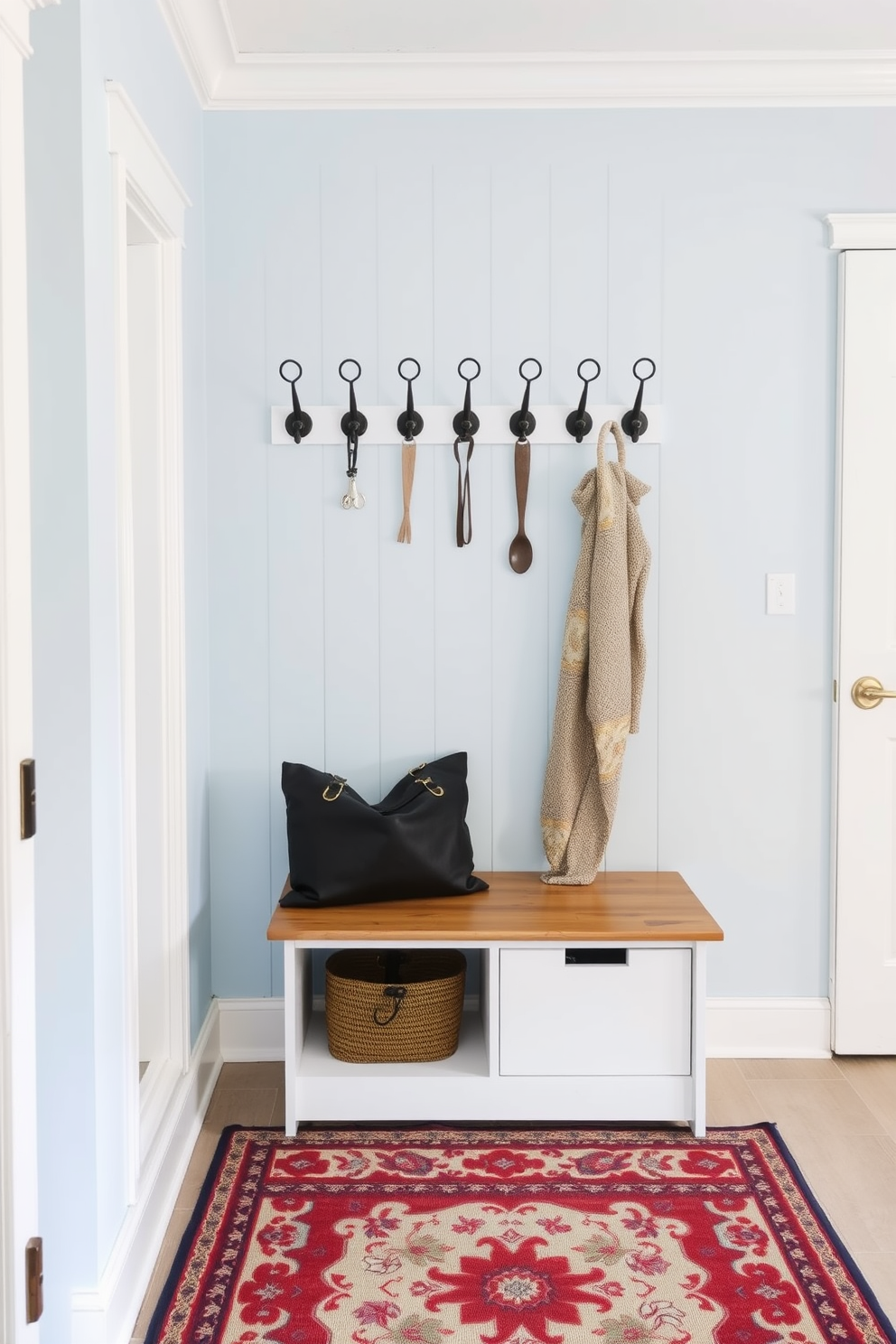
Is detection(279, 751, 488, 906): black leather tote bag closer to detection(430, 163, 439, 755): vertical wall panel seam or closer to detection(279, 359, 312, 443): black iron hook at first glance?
detection(430, 163, 439, 755): vertical wall panel seam

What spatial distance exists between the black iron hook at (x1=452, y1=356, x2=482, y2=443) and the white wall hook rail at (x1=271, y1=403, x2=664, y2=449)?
2 centimetres

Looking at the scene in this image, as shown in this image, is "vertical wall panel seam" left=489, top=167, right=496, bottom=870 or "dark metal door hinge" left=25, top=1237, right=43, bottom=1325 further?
"vertical wall panel seam" left=489, top=167, right=496, bottom=870

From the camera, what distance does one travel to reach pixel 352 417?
2.59 metres

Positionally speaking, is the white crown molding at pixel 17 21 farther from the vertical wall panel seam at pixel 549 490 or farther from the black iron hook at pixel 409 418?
the vertical wall panel seam at pixel 549 490

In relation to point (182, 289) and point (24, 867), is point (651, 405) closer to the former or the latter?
point (182, 289)

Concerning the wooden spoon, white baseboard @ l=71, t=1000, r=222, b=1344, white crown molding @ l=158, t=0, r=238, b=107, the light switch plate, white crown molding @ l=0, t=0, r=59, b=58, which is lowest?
white baseboard @ l=71, t=1000, r=222, b=1344

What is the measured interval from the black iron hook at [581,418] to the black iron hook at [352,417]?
1.63ft

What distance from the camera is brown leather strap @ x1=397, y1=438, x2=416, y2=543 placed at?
8.57 ft

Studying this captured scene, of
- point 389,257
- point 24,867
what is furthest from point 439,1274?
point 389,257

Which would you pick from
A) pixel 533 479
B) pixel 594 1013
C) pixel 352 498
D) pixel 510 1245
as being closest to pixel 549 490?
pixel 533 479

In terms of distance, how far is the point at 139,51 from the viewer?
1.93m

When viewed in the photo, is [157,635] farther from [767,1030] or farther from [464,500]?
[767,1030]

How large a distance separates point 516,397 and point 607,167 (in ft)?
1.92

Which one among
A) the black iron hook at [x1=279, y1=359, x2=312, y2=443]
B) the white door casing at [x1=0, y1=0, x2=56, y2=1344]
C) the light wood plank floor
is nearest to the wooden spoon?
the black iron hook at [x1=279, y1=359, x2=312, y2=443]
